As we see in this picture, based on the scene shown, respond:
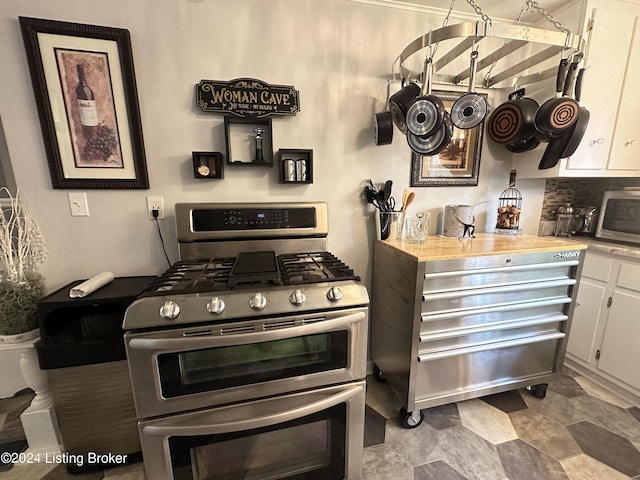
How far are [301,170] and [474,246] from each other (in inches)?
41.4

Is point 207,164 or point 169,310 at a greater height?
point 207,164

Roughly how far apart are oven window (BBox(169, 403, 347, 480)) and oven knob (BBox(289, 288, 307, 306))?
487mm

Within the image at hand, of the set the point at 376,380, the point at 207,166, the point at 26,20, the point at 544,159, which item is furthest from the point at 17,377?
the point at 544,159

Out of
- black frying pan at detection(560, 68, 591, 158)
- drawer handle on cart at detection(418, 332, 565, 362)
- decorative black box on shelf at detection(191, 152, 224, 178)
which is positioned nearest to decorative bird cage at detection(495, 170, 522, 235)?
black frying pan at detection(560, 68, 591, 158)

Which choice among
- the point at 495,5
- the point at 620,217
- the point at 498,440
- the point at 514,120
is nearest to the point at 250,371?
the point at 498,440

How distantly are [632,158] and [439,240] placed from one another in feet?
4.42

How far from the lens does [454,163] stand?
6.12 ft

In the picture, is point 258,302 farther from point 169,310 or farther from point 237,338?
point 169,310

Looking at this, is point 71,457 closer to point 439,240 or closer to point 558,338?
point 439,240

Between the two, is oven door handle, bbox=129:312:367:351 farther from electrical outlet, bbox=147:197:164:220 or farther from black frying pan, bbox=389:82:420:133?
black frying pan, bbox=389:82:420:133

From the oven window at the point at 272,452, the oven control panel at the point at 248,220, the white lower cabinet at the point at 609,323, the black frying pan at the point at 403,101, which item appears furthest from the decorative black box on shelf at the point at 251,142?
the white lower cabinet at the point at 609,323

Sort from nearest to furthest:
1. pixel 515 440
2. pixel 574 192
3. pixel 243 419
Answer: pixel 243 419, pixel 515 440, pixel 574 192

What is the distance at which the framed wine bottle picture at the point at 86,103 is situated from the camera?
1297 millimetres

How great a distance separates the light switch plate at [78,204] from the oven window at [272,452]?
1203 mm
